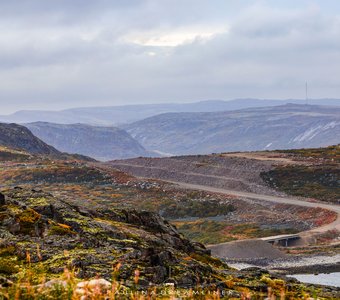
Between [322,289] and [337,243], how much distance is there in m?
64.8

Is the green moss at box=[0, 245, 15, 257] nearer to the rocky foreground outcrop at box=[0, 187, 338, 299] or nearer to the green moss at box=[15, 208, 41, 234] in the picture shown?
the rocky foreground outcrop at box=[0, 187, 338, 299]

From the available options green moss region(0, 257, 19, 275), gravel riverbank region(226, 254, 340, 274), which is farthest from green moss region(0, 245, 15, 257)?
gravel riverbank region(226, 254, 340, 274)

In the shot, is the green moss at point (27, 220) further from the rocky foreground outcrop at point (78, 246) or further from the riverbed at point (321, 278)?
the riverbed at point (321, 278)

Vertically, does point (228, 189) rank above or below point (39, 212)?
below

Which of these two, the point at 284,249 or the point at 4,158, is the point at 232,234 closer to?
the point at 284,249

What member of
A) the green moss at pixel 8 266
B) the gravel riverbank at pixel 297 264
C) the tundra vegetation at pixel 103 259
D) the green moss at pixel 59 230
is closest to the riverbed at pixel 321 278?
the gravel riverbank at pixel 297 264

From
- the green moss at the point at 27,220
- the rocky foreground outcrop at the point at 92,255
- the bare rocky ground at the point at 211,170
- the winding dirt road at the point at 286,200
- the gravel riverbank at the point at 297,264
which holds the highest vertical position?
the green moss at the point at 27,220

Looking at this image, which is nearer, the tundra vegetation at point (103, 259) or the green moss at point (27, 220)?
the tundra vegetation at point (103, 259)

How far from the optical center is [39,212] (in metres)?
37.1

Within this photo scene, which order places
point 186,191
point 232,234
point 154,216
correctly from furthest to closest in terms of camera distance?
1. point 186,191
2. point 232,234
3. point 154,216

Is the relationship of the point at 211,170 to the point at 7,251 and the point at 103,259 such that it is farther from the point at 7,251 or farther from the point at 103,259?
the point at 7,251

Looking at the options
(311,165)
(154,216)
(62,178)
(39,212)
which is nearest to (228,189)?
(311,165)

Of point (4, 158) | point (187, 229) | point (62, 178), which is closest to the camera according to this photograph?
point (187, 229)

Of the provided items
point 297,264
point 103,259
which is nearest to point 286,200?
point 297,264
